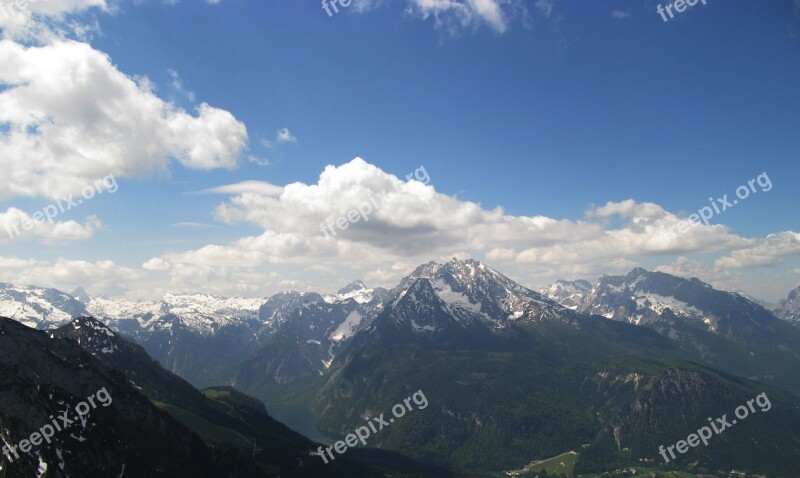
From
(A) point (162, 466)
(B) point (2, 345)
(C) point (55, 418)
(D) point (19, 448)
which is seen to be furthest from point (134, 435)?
(B) point (2, 345)

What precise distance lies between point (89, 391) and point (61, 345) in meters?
26.9

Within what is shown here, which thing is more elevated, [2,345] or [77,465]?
[2,345]

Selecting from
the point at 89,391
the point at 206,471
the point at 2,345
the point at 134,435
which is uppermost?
the point at 2,345

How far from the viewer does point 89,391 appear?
18538 centimetres

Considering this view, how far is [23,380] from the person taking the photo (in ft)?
541

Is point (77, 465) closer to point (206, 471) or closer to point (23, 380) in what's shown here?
point (23, 380)

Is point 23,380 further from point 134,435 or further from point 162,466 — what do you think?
point 162,466

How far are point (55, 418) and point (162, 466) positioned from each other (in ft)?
122

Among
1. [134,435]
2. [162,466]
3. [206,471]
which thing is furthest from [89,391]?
[206,471]

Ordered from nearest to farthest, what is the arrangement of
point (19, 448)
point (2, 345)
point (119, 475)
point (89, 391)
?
point (19, 448), point (119, 475), point (2, 345), point (89, 391)

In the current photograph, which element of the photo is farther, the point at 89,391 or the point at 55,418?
the point at 89,391

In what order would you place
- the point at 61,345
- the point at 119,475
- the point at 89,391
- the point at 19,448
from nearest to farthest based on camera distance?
the point at 19,448 < the point at 119,475 < the point at 89,391 < the point at 61,345

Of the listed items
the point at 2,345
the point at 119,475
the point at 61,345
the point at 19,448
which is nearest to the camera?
the point at 19,448

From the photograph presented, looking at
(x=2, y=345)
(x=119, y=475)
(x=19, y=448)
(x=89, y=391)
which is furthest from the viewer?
(x=89, y=391)
